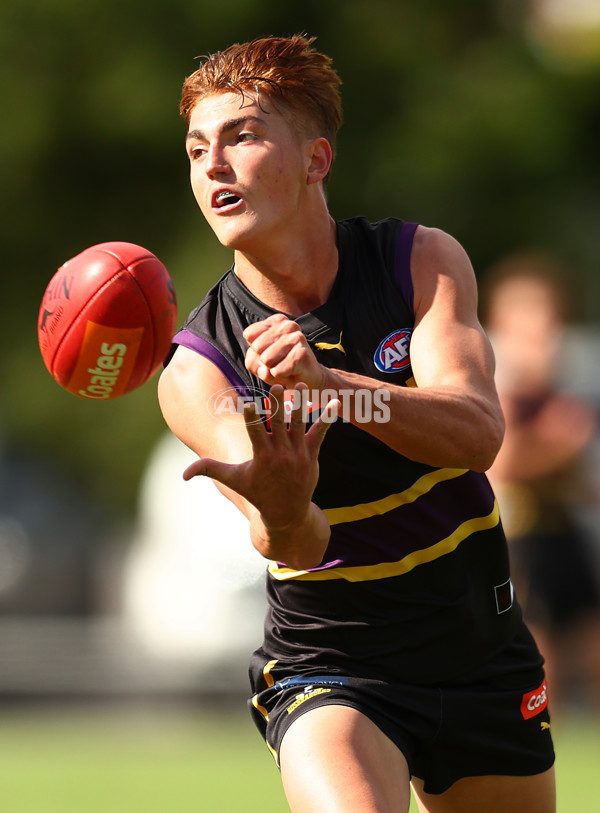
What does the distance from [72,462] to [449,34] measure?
6235 millimetres

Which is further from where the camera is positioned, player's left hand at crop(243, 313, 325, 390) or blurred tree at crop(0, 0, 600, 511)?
blurred tree at crop(0, 0, 600, 511)

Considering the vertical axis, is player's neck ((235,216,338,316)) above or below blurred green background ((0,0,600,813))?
below

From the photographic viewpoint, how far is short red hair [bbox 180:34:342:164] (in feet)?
12.7

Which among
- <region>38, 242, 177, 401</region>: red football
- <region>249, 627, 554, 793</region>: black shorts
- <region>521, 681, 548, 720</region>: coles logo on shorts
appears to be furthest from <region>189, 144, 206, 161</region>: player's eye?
<region>521, 681, 548, 720</region>: coles logo on shorts

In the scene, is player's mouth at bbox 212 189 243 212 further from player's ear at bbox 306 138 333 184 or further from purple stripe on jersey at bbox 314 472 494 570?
purple stripe on jersey at bbox 314 472 494 570

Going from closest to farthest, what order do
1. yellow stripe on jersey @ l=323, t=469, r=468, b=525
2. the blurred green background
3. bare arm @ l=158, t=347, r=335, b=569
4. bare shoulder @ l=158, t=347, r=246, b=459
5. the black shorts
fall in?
bare arm @ l=158, t=347, r=335, b=569
bare shoulder @ l=158, t=347, r=246, b=459
the black shorts
yellow stripe on jersey @ l=323, t=469, r=468, b=525
the blurred green background

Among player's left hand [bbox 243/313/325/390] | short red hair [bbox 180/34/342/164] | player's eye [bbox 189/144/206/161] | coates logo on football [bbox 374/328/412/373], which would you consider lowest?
player's left hand [bbox 243/313/325/390]

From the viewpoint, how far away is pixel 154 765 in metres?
8.08

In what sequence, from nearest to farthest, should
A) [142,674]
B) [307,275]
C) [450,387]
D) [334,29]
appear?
[450,387] < [307,275] < [142,674] < [334,29]

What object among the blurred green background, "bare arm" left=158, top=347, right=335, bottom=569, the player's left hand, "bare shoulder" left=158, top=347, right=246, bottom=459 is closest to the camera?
the player's left hand

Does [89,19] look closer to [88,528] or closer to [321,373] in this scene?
[88,528]

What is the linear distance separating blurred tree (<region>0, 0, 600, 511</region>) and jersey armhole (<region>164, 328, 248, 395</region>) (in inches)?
394

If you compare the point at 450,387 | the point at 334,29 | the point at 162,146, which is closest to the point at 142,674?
the point at 162,146

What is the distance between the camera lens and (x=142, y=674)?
1111 centimetres
